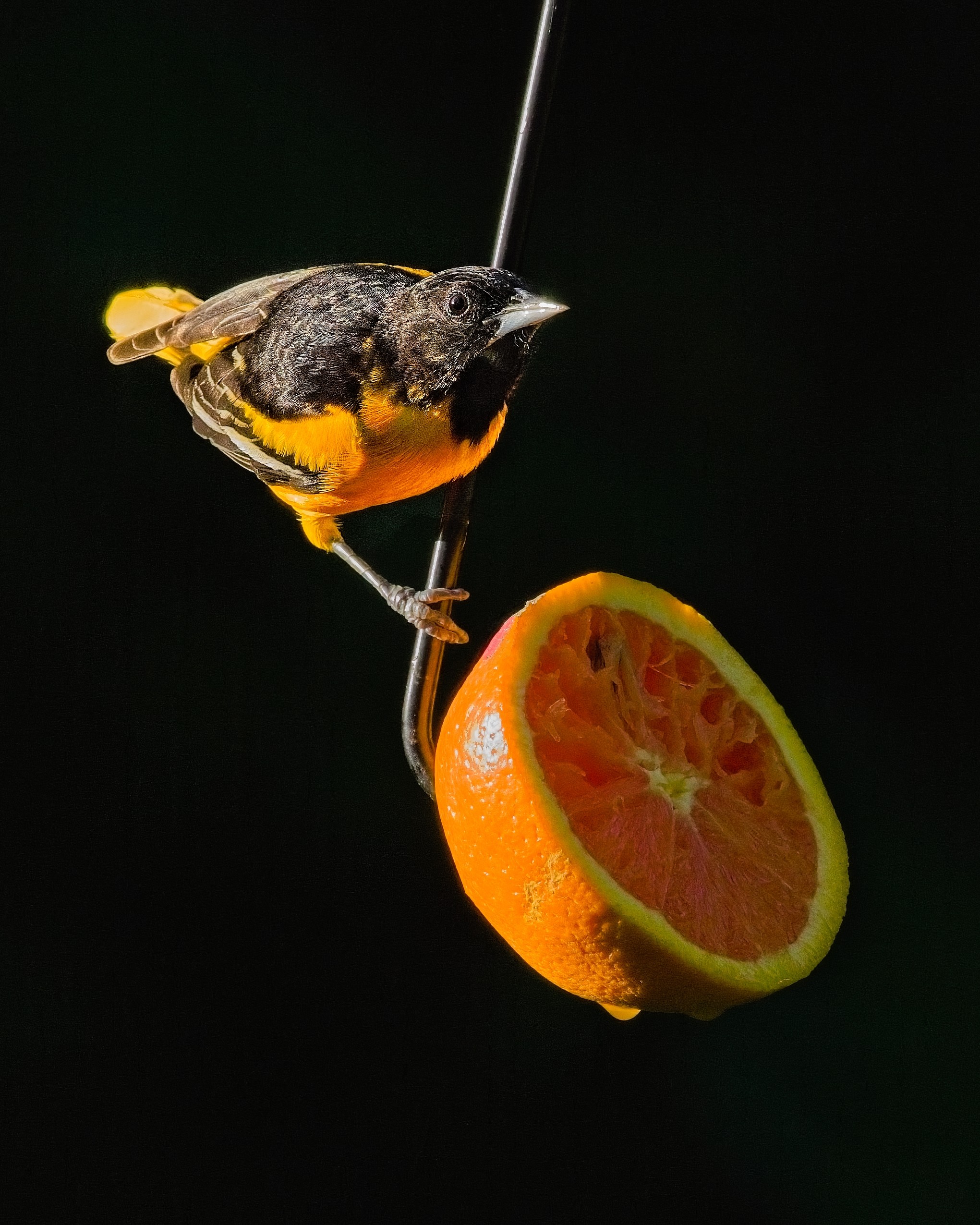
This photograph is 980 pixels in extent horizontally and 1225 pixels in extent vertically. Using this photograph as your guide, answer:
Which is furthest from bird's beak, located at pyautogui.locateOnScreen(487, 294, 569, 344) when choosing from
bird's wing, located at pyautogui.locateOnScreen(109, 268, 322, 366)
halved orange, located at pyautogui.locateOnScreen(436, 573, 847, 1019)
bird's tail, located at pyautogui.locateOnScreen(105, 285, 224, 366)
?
bird's tail, located at pyautogui.locateOnScreen(105, 285, 224, 366)

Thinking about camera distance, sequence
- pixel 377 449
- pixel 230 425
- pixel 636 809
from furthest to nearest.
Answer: pixel 230 425, pixel 377 449, pixel 636 809

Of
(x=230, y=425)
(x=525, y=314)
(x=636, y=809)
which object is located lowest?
(x=636, y=809)

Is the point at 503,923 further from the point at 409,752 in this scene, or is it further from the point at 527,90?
the point at 527,90

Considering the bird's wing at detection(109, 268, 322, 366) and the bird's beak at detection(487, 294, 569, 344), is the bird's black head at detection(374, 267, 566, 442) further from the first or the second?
the bird's wing at detection(109, 268, 322, 366)

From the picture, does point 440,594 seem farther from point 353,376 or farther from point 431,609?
point 353,376

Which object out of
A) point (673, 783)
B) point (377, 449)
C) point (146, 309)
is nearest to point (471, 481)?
point (377, 449)

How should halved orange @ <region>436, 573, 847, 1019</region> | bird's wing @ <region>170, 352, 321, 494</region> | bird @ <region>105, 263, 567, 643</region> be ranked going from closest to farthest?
halved orange @ <region>436, 573, 847, 1019</region> → bird @ <region>105, 263, 567, 643</region> → bird's wing @ <region>170, 352, 321, 494</region>
